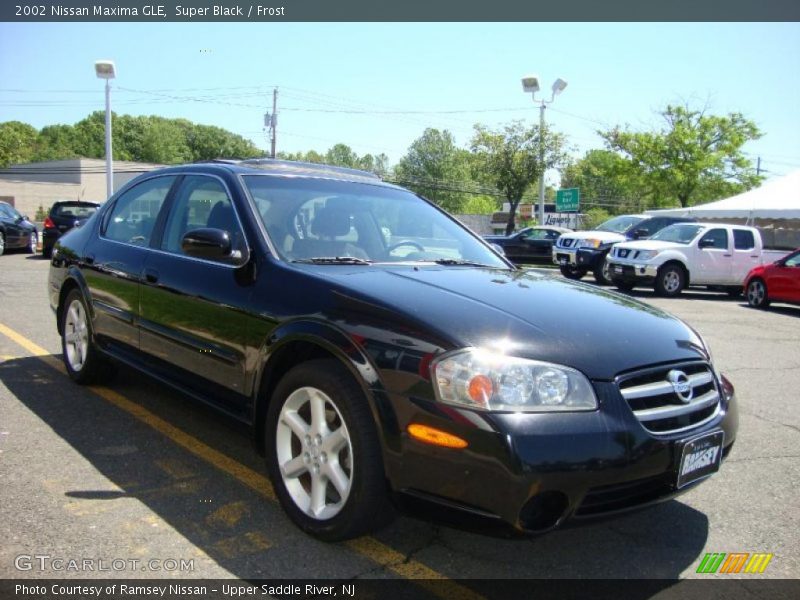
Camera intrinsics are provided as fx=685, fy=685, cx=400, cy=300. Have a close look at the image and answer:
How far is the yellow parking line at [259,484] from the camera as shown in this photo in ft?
8.57

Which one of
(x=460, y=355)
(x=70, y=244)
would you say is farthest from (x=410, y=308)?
(x=70, y=244)

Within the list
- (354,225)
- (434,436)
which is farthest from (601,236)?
(434,436)

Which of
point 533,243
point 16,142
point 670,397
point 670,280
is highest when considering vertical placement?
point 16,142

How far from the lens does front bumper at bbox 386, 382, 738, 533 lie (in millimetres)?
2332

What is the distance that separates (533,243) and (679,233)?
5866 mm

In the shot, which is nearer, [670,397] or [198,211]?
[670,397]

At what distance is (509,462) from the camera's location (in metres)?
2.32

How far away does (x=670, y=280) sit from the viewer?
15.5 m

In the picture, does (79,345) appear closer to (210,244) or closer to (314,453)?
(210,244)

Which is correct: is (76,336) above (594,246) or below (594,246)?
below

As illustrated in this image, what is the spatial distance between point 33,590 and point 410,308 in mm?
1721

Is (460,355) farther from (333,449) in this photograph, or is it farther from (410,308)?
(333,449)

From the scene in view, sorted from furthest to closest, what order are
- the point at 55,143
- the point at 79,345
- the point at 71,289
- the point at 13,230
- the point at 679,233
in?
the point at 55,143 < the point at 13,230 < the point at 679,233 < the point at 71,289 < the point at 79,345

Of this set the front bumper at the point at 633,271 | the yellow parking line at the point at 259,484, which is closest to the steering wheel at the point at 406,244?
the yellow parking line at the point at 259,484
